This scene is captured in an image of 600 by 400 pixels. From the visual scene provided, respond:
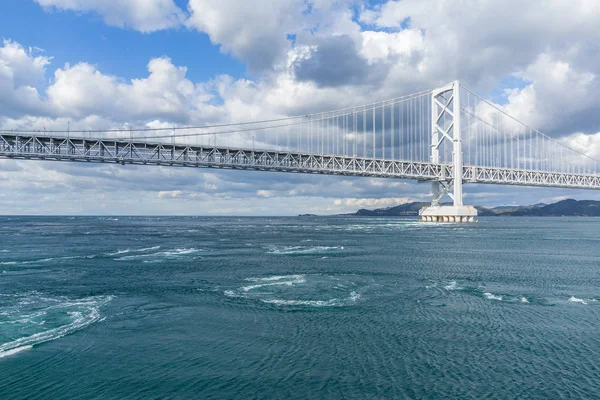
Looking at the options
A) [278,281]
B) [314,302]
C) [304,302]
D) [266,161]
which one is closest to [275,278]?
[278,281]

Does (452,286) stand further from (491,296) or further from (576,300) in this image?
(576,300)

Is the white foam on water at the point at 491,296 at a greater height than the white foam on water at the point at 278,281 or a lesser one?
lesser

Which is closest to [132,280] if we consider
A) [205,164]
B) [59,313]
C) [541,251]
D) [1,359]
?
[59,313]

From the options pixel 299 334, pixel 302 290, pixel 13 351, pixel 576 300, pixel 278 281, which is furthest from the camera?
pixel 278 281

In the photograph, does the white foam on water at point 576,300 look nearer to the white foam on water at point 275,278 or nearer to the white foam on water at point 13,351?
the white foam on water at point 275,278

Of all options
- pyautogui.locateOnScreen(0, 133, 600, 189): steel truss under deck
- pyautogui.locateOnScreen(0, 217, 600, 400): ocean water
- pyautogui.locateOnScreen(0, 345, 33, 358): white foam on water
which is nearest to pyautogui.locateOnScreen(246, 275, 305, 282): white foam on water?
pyautogui.locateOnScreen(0, 217, 600, 400): ocean water

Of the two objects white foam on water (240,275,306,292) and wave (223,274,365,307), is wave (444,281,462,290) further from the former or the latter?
white foam on water (240,275,306,292)

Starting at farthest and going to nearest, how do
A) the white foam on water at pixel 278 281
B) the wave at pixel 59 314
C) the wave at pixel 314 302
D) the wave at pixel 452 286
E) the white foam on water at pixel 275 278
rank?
1. the white foam on water at pixel 275 278
2. the white foam on water at pixel 278 281
3. the wave at pixel 452 286
4. the wave at pixel 314 302
5. the wave at pixel 59 314

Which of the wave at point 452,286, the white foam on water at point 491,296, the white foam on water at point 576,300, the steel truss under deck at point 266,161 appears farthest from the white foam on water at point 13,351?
the steel truss under deck at point 266,161

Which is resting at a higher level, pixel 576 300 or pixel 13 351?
pixel 13 351
